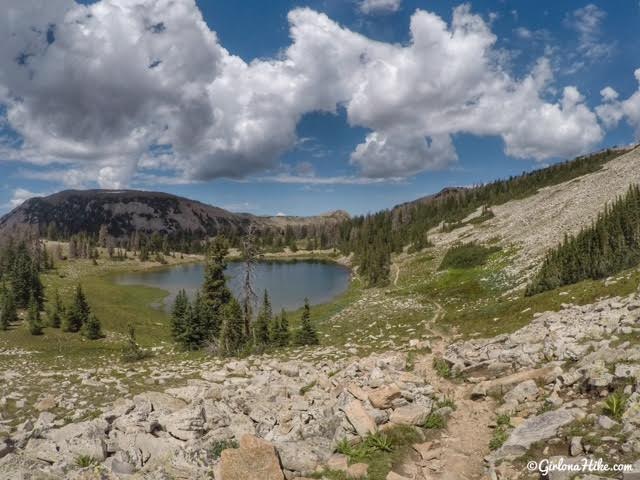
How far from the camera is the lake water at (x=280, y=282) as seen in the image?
84.5 metres

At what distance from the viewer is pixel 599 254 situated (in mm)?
42250

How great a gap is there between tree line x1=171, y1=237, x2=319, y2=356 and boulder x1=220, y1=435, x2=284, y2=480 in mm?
21389

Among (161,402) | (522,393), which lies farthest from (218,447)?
(522,393)

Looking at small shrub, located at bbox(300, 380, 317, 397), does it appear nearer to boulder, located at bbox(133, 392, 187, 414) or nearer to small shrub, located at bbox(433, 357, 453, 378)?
boulder, located at bbox(133, 392, 187, 414)

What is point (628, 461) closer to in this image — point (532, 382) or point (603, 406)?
point (603, 406)

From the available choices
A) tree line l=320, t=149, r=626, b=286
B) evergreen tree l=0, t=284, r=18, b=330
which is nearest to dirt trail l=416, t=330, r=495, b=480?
evergreen tree l=0, t=284, r=18, b=330

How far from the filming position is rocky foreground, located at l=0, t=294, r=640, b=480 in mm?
9977

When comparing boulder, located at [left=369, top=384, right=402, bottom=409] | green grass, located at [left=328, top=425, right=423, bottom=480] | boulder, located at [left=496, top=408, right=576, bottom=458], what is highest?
boulder, located at [left=496, top=408, right=576, bottom=458]

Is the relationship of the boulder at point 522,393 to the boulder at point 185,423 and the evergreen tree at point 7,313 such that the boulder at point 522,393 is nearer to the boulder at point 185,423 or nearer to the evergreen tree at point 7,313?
the boulder at point 185,423

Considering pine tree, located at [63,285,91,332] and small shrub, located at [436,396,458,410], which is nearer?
small shrub, located at [436,396,458,410]

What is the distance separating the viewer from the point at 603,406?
10.4 m

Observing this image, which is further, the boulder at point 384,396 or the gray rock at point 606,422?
the boulder at point 384,396

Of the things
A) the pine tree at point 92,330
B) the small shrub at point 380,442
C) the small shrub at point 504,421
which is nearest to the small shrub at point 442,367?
the small shrub at point 504,421

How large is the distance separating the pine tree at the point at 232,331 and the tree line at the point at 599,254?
29417mm
